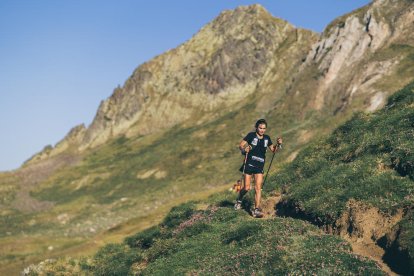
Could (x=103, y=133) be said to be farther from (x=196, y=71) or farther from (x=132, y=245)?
(x=132, y=245)

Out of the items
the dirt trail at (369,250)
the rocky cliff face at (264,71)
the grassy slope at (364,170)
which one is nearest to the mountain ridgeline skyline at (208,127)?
the grassy slope at (364,170)

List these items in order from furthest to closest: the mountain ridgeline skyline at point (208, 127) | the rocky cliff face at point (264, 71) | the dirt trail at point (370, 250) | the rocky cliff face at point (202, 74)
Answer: the rocky cliff face at point (202, 74), the rocky cliff face at point (264, 71), the mountain ridgeline skyline at point (208, 127), the dirt trail at point (370, 250)

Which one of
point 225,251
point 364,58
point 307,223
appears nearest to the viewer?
point 225,251

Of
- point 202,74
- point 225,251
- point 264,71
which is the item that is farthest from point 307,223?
point 202,74

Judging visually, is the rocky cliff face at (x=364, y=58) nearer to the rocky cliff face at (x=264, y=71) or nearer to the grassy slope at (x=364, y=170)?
the rocky cliff face at (x=264, y=71)

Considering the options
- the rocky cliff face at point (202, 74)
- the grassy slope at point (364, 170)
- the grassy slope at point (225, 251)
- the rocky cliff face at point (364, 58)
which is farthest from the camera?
the rocky cliff face at point (202, 74)

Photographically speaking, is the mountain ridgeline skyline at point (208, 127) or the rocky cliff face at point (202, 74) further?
the rocky cliff face at point (202, 74)

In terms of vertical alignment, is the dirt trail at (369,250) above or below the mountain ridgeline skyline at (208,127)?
below

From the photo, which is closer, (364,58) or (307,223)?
(307,223)

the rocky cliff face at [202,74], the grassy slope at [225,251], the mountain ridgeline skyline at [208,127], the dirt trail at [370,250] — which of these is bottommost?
the dirt trail at [370,250]

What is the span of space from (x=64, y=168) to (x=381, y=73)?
8303cm

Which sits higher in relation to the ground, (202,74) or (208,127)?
(202,74)

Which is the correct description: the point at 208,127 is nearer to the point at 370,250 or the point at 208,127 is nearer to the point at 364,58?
the point at 364,58

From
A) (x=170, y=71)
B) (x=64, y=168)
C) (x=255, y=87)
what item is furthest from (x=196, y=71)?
(x=64, y=168)
